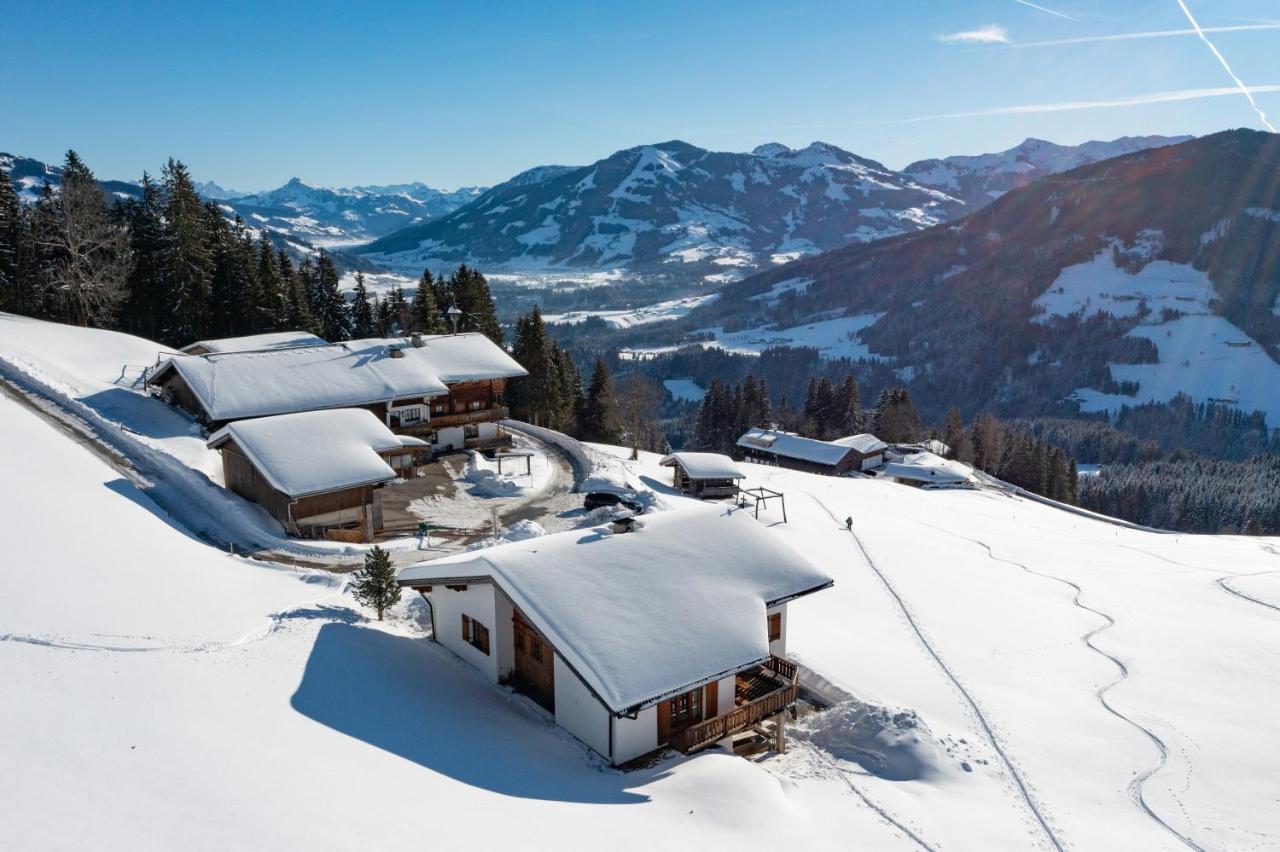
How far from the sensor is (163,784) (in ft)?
34.3

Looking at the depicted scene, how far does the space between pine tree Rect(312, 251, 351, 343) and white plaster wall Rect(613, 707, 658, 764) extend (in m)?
62.9

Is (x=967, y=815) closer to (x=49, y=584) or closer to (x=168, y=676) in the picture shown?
(x=168, y=676)

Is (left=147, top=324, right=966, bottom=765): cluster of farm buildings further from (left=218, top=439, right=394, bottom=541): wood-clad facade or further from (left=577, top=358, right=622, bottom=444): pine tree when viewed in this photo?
(left=577, top=358, right=622, bottom=444): pine tree

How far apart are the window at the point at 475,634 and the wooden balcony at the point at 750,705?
607 cm

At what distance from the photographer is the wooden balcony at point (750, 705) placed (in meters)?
17.3

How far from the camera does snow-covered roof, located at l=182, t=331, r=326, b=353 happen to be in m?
49.3

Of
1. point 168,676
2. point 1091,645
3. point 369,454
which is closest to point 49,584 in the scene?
point 168,676

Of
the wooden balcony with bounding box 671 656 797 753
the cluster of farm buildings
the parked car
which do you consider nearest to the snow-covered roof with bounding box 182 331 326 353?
the cluster of farm buildings

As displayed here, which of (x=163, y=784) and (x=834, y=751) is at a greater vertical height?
(x=163, y=784)

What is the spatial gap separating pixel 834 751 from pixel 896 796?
2.51m

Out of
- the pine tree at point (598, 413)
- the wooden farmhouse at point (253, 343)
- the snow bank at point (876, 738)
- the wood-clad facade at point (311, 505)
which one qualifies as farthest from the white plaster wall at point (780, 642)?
the pine tree at point (598, 413)

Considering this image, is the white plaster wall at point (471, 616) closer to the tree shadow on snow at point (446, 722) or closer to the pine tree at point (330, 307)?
the tree shadow on snow at point (446, 722)

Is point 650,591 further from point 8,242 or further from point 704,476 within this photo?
point 8,242

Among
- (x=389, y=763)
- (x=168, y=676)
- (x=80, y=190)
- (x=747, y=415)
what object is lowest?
(x=747, y=415)
